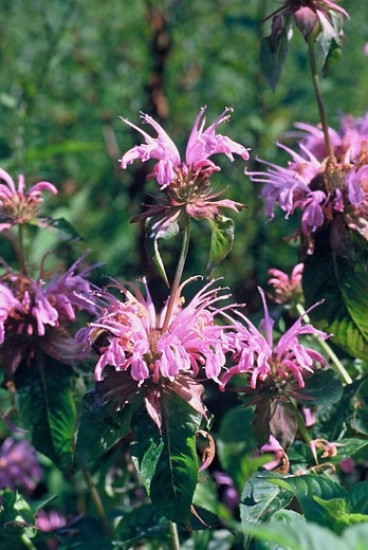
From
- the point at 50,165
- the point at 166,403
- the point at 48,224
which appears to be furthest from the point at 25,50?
the point at 166,403

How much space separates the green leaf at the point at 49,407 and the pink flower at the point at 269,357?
0.30 meters

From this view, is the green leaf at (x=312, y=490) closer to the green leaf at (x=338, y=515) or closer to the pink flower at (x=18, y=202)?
the green leaf at (x=338, y=515)

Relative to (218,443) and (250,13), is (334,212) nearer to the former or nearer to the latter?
(218,443)

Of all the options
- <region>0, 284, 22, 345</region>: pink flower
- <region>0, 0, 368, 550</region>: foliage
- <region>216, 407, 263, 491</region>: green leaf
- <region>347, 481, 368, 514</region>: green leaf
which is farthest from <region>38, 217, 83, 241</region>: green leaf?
<region>347, 481, 368, 514</region>: green leaf

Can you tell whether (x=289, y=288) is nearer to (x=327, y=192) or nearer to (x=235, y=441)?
(x=327, y=192)

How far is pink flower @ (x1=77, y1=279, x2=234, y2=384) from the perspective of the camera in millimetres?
1098

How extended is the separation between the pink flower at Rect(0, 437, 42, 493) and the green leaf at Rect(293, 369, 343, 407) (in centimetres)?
88

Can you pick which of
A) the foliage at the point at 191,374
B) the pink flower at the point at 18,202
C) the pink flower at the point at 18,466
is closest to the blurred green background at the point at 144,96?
the foliage at the point at 191,374

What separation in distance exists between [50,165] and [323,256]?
56.2 inches

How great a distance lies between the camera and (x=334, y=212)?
4.33ft

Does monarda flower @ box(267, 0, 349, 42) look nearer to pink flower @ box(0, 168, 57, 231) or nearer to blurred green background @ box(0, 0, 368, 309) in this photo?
pink flower @ box(0, 168, 57, 231)

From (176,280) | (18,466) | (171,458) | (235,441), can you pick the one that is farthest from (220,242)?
(18,466)

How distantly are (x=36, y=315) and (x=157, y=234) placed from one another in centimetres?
29

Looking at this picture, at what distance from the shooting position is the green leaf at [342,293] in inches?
52.5
